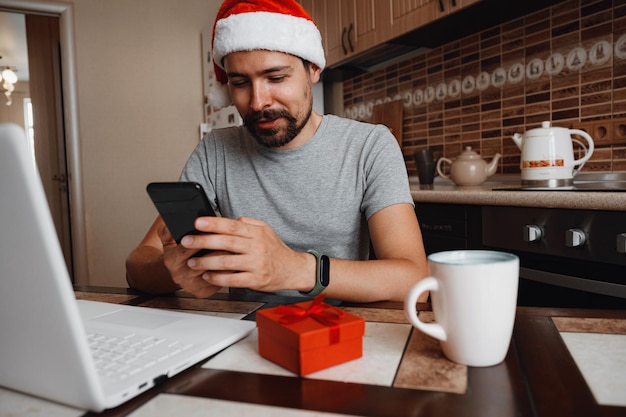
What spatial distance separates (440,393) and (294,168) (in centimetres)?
93

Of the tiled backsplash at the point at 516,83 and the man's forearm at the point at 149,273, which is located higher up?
the tiled backsplash at the point at 516,83

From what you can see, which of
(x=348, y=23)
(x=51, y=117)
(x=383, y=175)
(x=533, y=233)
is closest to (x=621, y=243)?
(x=533, y=233)

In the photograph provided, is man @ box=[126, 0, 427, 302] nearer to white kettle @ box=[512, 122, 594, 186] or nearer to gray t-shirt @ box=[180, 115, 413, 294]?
gray t-shirt @ box=[180, 115, 413, 294]

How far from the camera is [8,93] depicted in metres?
6.63

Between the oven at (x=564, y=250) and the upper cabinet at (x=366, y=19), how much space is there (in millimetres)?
865

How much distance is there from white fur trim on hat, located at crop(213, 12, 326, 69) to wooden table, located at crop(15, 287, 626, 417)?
2.77 feet

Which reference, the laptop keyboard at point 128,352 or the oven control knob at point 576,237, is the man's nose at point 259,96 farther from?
the oven control knob at point 576,237

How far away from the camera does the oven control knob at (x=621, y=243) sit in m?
1.27

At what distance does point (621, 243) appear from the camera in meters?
1.28

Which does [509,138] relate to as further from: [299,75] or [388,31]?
[299,75]

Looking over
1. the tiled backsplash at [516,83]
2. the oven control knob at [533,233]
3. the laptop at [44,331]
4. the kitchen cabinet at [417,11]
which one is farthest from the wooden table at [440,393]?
the kitchen cabinet at [417,11]

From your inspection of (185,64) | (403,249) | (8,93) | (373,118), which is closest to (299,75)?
(403,249)

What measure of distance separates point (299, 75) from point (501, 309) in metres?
0.88

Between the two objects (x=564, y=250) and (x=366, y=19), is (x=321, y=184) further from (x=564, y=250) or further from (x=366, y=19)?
(x=366, y=19)
